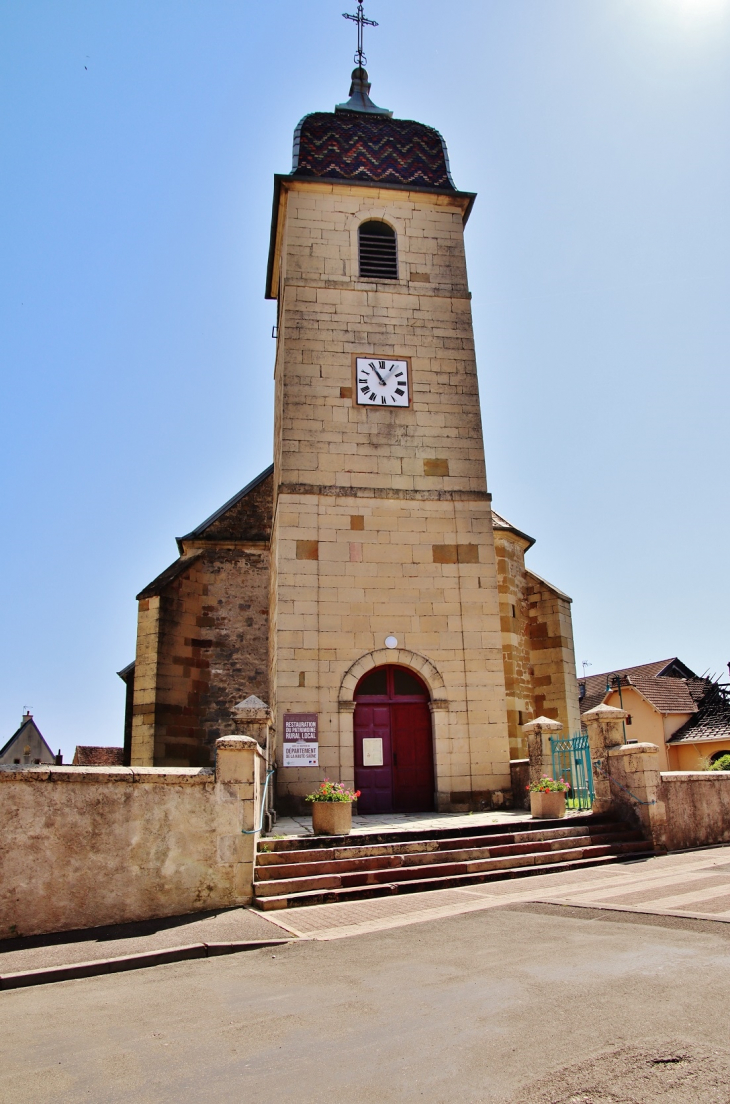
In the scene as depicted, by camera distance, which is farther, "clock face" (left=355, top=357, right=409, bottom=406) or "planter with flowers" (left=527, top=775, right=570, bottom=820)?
"clock face" (left=355, top=357, right=409, bottom=406)

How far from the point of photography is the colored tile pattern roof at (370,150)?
1742cm

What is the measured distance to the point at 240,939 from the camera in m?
6.55

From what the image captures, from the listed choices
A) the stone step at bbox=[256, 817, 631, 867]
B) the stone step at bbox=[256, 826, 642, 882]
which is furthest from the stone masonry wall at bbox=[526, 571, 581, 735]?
the stone step at bbox=[256, 826, 642, 882]

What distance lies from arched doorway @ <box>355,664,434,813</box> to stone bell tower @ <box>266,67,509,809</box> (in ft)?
0.48

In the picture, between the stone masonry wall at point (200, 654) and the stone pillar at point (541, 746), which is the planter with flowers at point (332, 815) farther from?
the stone masonry wall at point (200, 654)

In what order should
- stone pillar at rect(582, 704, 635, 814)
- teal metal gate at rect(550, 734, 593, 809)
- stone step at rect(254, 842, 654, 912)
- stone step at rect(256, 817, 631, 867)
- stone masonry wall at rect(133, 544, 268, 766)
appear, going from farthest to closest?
stone masonry wall at rect(133, 544, 268, 766) → teal metal gate at rect(550, 734, 593, 809) → stone pillar at rect(582, 704, 635, 814) → stone step at rect(256, 817, 631, 867) → stone step at rect(254, 842, 654, 912)

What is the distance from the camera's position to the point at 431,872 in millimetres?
8961

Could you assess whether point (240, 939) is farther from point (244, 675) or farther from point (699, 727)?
point (699, 727)

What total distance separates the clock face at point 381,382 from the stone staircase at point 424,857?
8480mm

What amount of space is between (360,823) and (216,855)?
4.18 meters

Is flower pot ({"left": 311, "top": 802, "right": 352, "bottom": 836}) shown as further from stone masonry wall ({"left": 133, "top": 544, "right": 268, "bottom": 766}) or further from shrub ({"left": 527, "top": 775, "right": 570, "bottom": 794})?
stone masonry wall ({"left": 133, "top": 544, "right": 268, "bottom": 766})

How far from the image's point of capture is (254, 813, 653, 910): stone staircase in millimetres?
8383

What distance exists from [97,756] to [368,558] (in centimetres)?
859

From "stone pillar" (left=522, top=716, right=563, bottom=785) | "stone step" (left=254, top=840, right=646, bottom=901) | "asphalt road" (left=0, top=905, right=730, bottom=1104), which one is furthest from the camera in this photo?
"stone pillar" (left=522, top=716, right=563, bottom=785)
